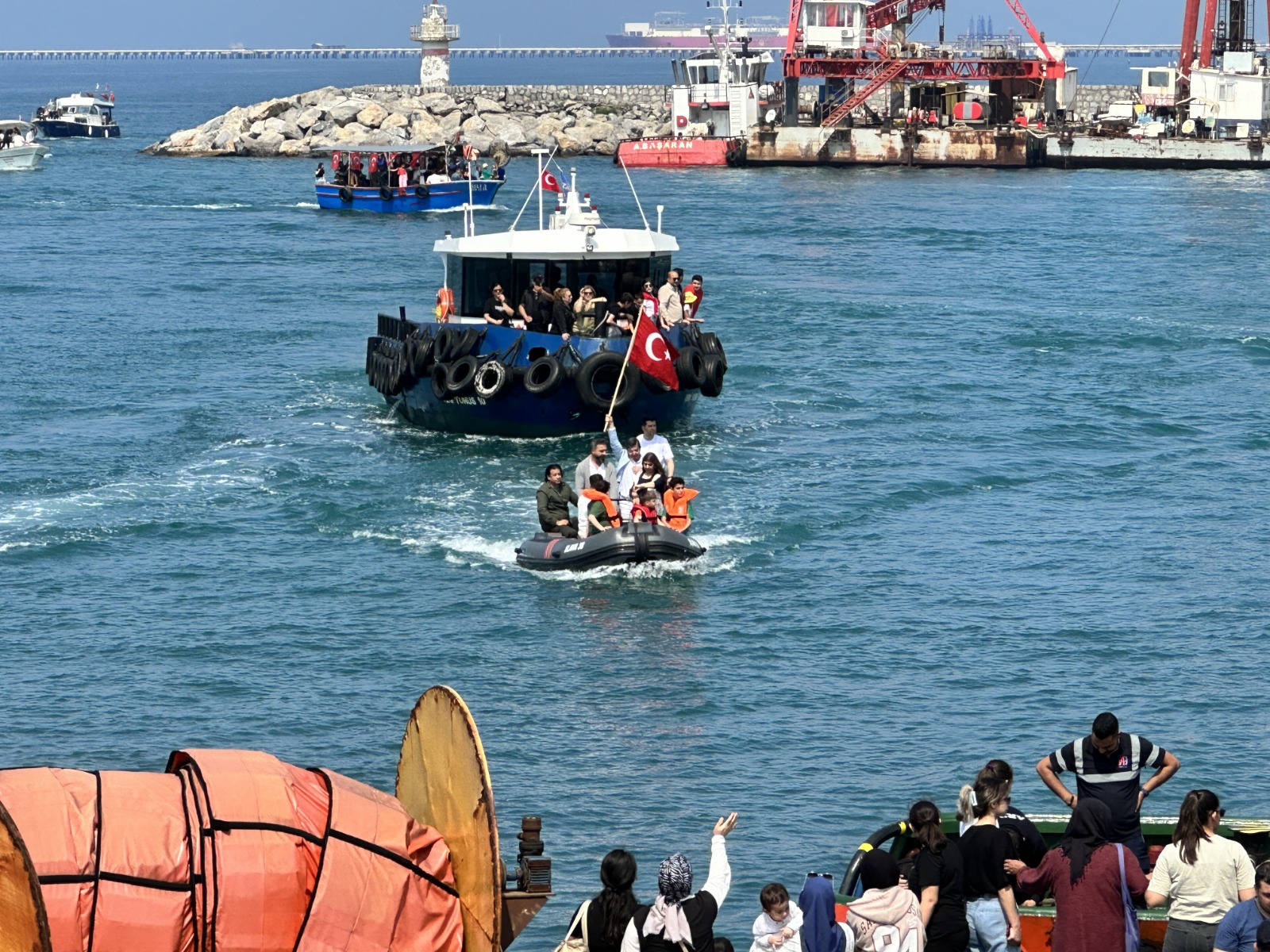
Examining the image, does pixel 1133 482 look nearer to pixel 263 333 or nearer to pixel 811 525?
pixel 811 525

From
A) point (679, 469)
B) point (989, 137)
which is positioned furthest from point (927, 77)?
point (679, 469)

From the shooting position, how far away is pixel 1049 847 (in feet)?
41.7

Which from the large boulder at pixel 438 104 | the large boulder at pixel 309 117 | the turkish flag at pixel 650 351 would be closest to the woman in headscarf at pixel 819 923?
the turkish flag at pixel 650 351

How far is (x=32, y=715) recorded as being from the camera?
19.1m

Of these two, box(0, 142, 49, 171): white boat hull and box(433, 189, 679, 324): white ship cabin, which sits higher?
box(0, 142, 49, 171): white boat hull

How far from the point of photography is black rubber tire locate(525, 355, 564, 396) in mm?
28734

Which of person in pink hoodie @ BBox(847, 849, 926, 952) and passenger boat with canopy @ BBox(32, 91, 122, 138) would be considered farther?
passenger boat with canopy @ BBox(32, 91, 122, 138)

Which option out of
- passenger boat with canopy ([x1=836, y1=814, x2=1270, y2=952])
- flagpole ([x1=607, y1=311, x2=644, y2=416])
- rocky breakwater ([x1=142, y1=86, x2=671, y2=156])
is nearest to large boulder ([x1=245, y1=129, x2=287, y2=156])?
rocky breakwater ([x1=142, y1=86, x2=671, y2=156])

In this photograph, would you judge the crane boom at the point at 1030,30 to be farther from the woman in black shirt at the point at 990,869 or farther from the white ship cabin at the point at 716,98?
the woman in black shirt at the point at 990,869

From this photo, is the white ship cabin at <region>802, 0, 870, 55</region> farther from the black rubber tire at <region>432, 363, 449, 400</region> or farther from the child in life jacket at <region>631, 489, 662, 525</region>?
the child in life jacket at <region>631, 489, 662, 525</region>

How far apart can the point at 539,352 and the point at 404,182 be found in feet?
150

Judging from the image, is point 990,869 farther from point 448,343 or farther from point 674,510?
point 448,343

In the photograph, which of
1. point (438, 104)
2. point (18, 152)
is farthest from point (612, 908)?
point (438, 104)

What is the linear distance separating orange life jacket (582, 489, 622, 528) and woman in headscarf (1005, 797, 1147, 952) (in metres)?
12.9
